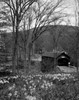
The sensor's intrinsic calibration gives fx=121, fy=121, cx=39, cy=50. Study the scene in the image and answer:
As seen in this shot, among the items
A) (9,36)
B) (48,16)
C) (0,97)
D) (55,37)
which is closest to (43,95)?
(0,97)

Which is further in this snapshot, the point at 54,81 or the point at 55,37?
the point at 55,37

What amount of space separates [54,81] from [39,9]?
1032 centimetres

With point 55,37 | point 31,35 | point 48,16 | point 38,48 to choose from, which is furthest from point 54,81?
point 38,48

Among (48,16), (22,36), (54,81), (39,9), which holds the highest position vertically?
(39,9)

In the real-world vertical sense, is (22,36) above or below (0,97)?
above

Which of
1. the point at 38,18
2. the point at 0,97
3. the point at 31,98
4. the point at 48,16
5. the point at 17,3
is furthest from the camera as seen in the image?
the point at 38,18

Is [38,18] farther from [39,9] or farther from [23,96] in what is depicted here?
[23,96]

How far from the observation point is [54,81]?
628 centimetres

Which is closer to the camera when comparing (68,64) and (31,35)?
(31,35)

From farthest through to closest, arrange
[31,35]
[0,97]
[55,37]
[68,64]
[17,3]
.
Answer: [68,64] < [55,37] < [31,35] < [17,3] < [0,97]

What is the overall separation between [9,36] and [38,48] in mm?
16579

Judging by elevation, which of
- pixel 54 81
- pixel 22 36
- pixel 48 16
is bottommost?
pixel 54 81

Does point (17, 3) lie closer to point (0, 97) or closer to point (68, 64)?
point (0, 97)

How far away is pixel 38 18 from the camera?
1509cm
